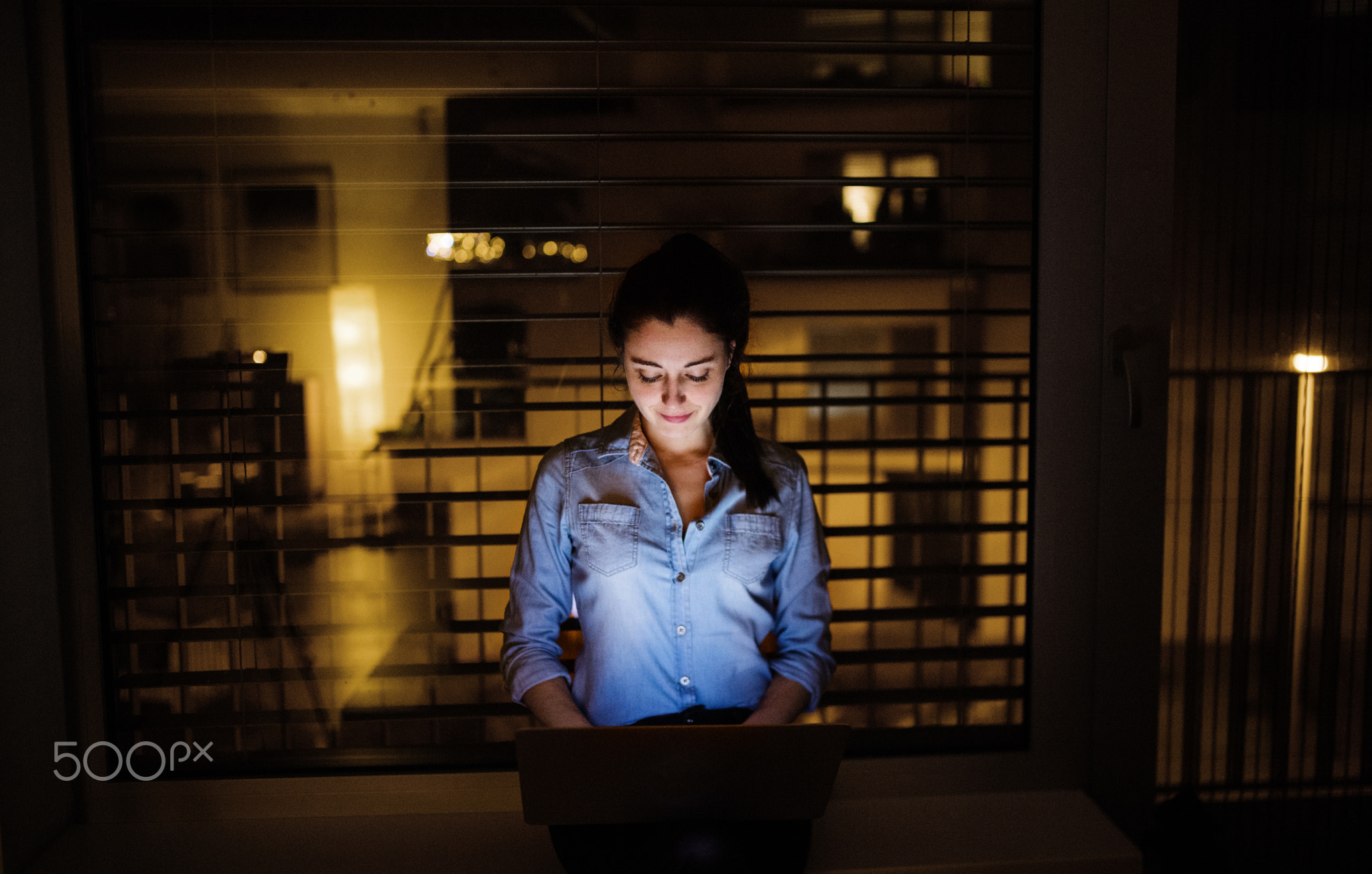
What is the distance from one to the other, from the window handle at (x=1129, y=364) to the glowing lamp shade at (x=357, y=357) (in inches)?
75.1

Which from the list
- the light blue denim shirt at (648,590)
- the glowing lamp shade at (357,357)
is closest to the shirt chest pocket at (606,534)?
the light blue denim shirt at (648,590)

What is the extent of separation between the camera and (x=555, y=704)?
162 centimetres

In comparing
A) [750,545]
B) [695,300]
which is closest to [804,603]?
[750,545]

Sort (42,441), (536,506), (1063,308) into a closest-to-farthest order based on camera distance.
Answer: (536,506) → (42,441) → (1063,308)

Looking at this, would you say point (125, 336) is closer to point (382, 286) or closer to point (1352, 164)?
point (382, 286)

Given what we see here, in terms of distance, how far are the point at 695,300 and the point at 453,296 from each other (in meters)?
0.74

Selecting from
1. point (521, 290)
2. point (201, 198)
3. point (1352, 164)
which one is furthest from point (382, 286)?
point (1352, 164)

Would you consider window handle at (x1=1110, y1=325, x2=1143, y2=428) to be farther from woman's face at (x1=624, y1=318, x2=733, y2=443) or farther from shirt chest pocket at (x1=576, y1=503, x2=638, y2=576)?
shirt chest pocket at (x1=576, y1=503, x2=638, y2=576)

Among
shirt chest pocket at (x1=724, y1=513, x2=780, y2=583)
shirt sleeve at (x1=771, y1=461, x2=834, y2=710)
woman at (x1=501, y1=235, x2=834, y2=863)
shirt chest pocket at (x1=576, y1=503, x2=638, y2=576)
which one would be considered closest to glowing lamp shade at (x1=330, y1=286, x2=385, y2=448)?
woman at (x1=501, y1=235, x2=834, y2=863)

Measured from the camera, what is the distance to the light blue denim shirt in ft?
5.54

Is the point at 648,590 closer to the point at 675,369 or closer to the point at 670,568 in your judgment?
the point at 670,568

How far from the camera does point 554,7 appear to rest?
6.37 feet

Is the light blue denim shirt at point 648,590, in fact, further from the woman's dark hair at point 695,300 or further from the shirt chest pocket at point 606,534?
the woman's dark hair at point 695,300

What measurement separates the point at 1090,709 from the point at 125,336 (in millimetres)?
2736
